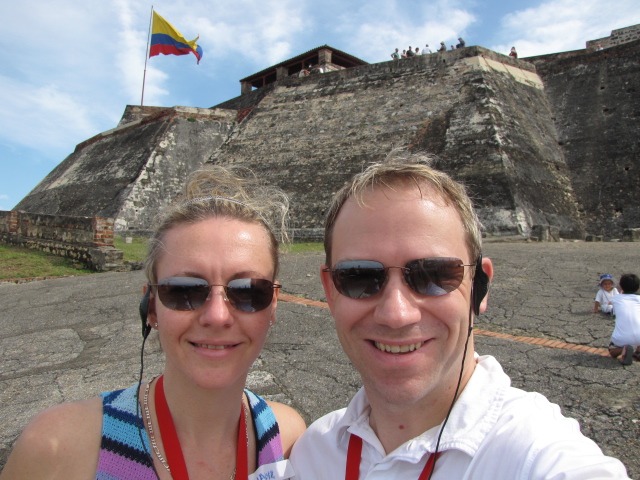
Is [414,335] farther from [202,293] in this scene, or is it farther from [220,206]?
[220,206]

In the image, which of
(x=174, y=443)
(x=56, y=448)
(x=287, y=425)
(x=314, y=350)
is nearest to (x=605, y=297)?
(x=314, y=350)

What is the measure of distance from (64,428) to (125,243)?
13481 millimetres

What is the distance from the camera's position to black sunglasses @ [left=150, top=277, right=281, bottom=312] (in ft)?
5.05

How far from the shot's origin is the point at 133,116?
24.2m

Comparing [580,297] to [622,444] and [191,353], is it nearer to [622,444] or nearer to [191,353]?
[622,444]

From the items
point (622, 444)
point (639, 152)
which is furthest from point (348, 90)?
point (622, 444)

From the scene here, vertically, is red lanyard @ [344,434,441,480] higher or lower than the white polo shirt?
lower

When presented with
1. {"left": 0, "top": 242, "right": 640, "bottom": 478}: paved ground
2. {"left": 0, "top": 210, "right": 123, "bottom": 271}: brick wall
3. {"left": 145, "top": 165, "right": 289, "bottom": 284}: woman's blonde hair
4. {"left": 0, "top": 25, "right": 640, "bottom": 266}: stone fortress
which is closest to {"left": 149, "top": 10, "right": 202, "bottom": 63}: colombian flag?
{"left": 0, "top": 25, "right": 640, "bottom": 266}: stone fortress

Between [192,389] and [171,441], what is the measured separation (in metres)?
0.16

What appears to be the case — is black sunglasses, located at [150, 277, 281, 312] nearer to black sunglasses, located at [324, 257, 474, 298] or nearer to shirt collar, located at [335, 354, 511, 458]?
black sunglasses, located at [324, 257, 474, 298]

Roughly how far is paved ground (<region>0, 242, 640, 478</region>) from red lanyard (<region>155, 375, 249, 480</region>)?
1.34 metres

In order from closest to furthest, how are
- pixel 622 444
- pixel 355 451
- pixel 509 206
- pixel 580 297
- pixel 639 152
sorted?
pixel 355 451, pixel 622 444, pixel 580 297, pixel 509 206, pixel 639 152

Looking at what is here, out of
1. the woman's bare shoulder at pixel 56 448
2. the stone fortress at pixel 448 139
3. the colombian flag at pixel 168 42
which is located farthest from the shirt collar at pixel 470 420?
the colombian flag at pixel 168 42

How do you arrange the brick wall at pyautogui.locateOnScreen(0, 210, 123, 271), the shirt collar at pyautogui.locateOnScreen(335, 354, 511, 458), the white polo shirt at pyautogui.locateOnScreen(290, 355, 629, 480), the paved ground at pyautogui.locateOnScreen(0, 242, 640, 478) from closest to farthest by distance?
the white polo shirt at pyautogui.locateOnScreen(290, 355, 629, 480)
the shirt collar at pyautogui.locateOnScreen(335, 354, 511, 458)
the paved ground at pyautogui.locateOnScreen(0, 242, 640, 478)
the brick wall at pyautogui.locateOnScreen(0, 210, 123, 271)
